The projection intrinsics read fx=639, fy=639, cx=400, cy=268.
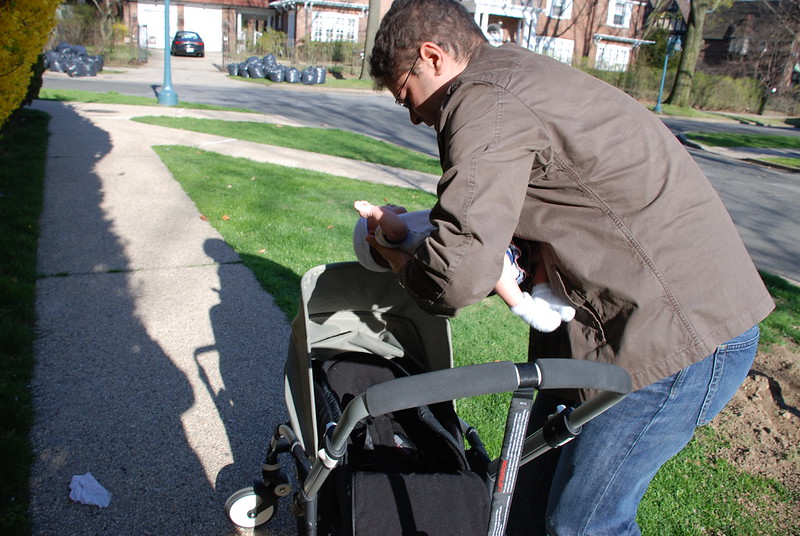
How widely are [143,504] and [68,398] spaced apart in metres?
0.94

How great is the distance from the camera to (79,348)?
12.2ft

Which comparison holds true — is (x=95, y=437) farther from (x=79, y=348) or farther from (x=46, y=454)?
(x=79, y=348)

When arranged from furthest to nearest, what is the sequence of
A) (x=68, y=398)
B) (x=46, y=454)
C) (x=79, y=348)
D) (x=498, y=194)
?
(x=79, y=348) → (x=68, y=398) → (x=46, y=454) → (x=498, y=194)

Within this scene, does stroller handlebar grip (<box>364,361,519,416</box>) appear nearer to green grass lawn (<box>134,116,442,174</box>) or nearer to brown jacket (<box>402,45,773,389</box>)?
brown jacket (<box>402,45,773,389</box>)

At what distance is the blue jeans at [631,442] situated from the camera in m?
1.66

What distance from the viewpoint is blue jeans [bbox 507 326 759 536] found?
1663mm

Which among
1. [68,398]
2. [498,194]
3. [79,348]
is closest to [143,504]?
[68,398]

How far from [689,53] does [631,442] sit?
31959mm

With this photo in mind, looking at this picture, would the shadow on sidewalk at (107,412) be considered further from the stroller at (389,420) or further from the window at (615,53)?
the window at (615,53)

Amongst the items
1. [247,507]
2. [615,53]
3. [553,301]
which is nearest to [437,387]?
[553,301]

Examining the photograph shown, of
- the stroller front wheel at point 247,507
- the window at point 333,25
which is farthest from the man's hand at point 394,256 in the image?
the window at point 333,25

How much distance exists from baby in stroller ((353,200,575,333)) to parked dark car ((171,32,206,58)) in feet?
136

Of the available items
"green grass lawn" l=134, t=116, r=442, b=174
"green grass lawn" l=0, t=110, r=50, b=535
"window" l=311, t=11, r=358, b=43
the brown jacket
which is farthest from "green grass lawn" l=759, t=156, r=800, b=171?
"window" l=311, t=11, r=358, b=43

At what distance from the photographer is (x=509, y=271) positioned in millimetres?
1602
